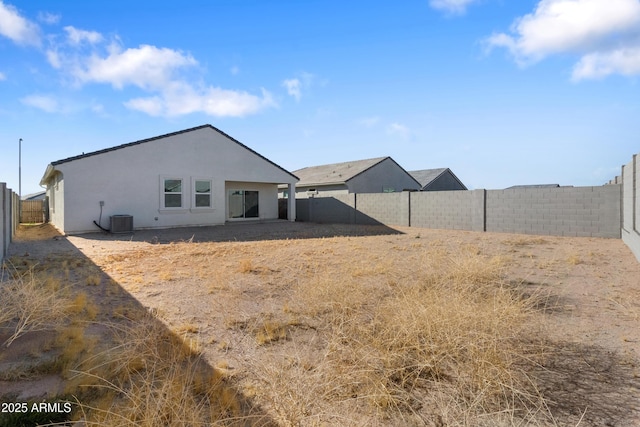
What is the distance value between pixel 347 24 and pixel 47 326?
1143cm

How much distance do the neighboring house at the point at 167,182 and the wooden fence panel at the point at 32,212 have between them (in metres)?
8.27

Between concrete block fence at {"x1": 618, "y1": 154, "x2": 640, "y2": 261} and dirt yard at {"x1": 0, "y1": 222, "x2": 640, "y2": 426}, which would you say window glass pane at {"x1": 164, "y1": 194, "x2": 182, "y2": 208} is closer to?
dirt yard at {"x1": 0, "y1": 222, "x2": 640, "y2": 426}

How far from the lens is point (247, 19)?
444 inches

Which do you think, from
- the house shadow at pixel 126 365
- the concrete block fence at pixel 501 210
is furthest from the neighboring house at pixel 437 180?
the house shadow at pixel 126 365

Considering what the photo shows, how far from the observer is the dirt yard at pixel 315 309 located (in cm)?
260

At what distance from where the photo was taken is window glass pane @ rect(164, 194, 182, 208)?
17.2 m

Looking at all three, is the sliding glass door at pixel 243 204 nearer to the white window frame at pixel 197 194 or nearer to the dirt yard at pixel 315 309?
the white window frame at pixel 197 194

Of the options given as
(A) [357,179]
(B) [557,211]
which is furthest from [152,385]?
(A) [357,179]

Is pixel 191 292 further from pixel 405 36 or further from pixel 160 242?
pixel 405 36

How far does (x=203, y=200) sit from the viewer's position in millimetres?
18500

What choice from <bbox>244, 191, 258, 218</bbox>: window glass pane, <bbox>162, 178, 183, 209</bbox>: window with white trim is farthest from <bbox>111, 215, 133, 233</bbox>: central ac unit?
<bbox>244, 191, 258, 218</bbox>: window glass pane

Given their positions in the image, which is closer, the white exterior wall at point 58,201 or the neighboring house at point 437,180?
the white exterior wall at point 58,201

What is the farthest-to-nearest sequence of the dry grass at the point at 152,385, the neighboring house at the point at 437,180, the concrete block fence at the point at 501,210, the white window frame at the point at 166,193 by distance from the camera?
the neighboring house at the point at 437,180, the white window frame at the point at 166,193, the concrete block fence at the point at 501,210, the dry grass at the point at 152,385

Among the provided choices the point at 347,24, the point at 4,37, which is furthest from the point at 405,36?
the point at 4,37
